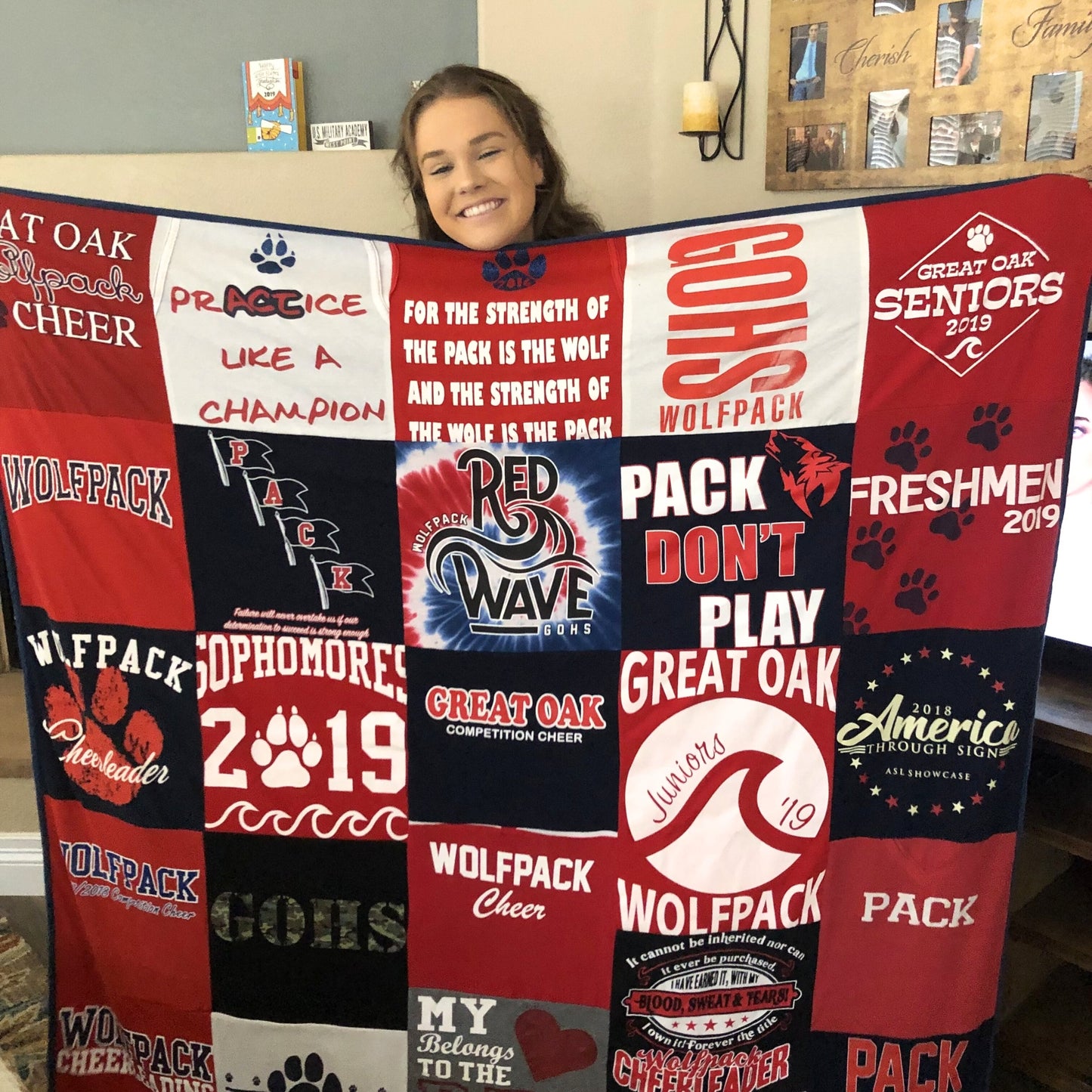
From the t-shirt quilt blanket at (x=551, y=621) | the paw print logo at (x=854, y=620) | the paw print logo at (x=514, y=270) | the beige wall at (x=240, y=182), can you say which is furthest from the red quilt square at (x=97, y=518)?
the paw print logo at (x=854, y=620)

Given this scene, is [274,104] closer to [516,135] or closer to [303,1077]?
[516,135]

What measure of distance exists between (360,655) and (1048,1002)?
139cm

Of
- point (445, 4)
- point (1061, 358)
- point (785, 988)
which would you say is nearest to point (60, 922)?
point (785, 988)

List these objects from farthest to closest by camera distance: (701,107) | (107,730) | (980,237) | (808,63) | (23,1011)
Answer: (701,107) → (808,63) → (23,1011) → (107,730) → (980,237)

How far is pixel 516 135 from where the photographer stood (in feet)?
4.59

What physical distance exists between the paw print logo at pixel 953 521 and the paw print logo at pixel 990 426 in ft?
0.25

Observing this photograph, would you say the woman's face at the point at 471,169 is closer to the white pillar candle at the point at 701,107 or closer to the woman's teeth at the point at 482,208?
the woman's teeth at the point at 482,208

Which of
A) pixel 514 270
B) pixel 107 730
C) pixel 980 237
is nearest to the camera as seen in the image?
pixel 980 237

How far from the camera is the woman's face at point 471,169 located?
1344mm

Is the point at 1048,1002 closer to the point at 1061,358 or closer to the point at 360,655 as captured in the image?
the point at 1061,358

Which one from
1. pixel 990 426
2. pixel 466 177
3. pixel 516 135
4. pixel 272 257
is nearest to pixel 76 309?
pixel 272 257

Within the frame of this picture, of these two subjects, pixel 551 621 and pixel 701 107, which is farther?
pixel 701 107

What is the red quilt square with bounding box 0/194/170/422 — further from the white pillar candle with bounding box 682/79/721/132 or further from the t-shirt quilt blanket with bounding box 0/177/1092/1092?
the white pillar candle with bounding box 682/79/721/132

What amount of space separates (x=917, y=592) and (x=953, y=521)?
0.35 ft
